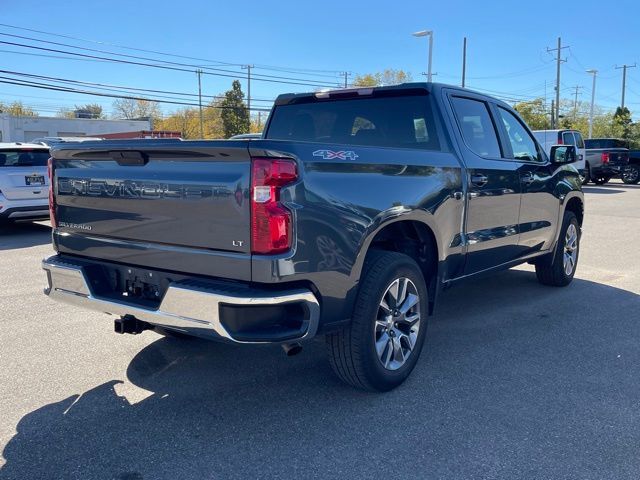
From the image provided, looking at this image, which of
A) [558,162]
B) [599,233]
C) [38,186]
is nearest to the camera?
[558,162]

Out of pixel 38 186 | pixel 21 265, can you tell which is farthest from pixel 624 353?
pixel 38 186

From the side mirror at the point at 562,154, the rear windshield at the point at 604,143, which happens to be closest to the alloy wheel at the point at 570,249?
the side mirror at the point at 562,154

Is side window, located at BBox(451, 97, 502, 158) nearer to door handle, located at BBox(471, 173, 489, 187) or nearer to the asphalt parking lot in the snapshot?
door handle, located at BBox(471, 173, 489, 187)

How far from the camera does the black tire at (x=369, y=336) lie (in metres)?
3.30

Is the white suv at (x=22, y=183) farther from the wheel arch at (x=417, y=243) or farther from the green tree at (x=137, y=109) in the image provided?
the green tree at (x=137, y=109)

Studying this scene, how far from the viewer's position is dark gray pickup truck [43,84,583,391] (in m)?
2.83

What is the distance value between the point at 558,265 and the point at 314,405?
3.80m

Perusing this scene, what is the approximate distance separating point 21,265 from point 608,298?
7.05 metres

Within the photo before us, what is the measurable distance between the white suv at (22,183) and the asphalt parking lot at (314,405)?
5003mm

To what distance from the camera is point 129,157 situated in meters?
3.24

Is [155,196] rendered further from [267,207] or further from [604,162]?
[604,162]

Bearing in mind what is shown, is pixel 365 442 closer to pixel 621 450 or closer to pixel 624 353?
pixel 621 450

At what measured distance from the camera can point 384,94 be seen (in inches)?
178

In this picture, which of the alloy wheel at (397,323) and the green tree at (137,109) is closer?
the alloy wheel at (397,323)
